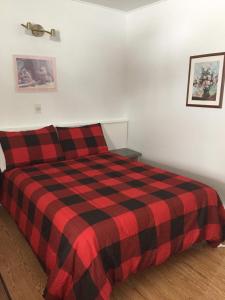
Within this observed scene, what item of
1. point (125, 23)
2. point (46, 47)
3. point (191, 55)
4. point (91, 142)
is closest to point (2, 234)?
point (91, 142)

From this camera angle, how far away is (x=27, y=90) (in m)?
2.76

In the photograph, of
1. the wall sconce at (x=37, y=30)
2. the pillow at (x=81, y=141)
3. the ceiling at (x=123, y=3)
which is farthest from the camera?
the ceiling at (x=123, y=3)

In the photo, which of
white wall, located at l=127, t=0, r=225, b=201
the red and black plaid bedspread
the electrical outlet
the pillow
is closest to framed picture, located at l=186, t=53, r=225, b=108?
white wall, located at l=127, t=0, r=225, b=201

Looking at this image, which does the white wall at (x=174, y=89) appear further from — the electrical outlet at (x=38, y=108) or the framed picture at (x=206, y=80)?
the electrical outlet at (x=38, y=108)

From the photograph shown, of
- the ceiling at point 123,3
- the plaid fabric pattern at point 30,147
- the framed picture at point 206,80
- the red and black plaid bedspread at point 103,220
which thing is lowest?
the red and black plaid bedspread at point 103,220

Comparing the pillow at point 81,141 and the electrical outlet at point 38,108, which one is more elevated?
the electrical outlet at point 38,108

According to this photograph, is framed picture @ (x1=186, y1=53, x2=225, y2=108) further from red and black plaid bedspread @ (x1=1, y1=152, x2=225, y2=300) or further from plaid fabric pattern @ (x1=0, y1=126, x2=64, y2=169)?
plaid fabric pattern @ (x1=0, y1=126, x2=64, y2=169)

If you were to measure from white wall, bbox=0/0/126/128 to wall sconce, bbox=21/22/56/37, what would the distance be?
0.06 metres

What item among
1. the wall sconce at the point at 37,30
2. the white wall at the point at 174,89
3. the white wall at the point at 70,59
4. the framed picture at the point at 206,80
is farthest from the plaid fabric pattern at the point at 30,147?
the framed picture at the point at 206,80

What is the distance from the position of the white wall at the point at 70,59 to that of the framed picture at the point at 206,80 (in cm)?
116

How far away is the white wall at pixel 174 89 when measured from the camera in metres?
2.48

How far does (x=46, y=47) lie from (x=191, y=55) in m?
1.60

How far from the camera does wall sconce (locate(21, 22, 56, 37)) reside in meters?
2.61

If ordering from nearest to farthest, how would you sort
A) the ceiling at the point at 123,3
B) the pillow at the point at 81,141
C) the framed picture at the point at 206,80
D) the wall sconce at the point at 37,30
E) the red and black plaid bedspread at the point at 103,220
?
the red and black plaid bedspread at the point at 103,220 → the framed picture at the point at 206,80 → the wall sconce at the point at 37,30 → the pillow at the point at 81,141 → the ceiling at the point at 123,3
